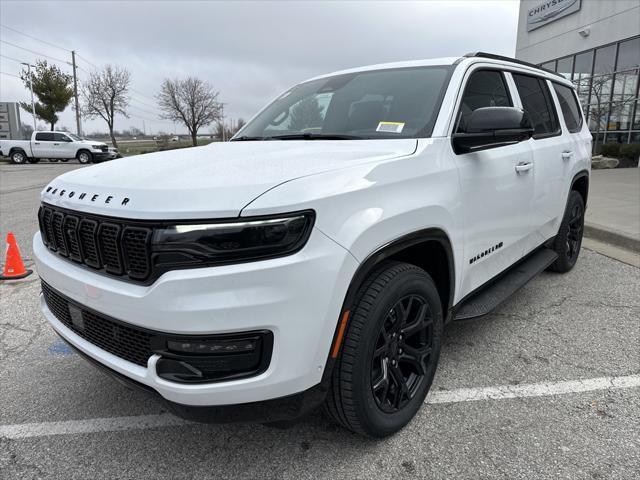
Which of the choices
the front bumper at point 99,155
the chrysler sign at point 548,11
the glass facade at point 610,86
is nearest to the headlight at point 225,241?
the glass facade at point 610,86

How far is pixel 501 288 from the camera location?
10.4 feet

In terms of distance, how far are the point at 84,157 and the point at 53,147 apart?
1763mm

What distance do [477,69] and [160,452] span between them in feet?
9.30

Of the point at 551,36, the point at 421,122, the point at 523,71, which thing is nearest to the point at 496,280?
the point at 421,122

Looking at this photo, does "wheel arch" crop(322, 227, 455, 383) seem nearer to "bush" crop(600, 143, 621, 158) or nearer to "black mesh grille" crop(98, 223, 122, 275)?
"black mesh grille" crop(98, 223, 122, 275)

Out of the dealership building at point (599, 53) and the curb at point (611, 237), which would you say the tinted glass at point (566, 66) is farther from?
the curb at point (611, 237)

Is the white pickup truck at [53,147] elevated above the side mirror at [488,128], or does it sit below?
below

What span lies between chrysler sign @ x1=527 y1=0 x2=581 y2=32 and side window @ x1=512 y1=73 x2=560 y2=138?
1736cm

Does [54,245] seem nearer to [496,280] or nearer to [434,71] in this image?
[434,71]

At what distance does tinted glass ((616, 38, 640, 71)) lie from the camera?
15422mm

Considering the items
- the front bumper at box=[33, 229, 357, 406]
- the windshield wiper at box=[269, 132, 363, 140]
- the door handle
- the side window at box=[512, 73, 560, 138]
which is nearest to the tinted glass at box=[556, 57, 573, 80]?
the side window at box=[512, 73, 560, 138]

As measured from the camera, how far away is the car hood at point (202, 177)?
168 centimetres

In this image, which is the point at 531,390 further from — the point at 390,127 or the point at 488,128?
the point at 390,127

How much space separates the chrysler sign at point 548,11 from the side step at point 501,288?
59.9 ft
